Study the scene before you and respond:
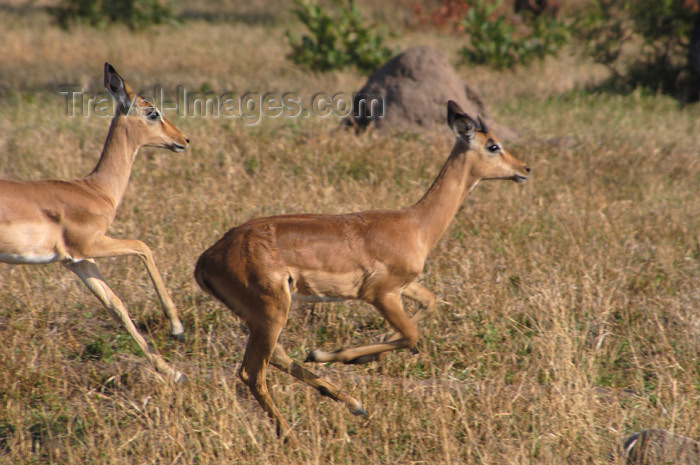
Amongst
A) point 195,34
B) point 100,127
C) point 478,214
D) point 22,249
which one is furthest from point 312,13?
point 22,249

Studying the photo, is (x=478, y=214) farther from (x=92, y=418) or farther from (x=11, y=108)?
(x=11, y=108)

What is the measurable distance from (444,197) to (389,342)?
0.86 m

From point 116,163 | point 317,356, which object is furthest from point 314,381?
point 116,163

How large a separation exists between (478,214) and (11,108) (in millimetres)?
6470

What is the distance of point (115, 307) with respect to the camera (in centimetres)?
438

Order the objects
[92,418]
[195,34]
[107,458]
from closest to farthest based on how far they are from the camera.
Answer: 1. [107,458]
2. [92,418]
3. [195,34]

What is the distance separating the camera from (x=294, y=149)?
7.84m

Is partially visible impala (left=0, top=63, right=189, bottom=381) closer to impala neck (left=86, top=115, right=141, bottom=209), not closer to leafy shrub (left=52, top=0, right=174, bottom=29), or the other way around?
impala neck (left=86, top=115, right=141, bottom=209)

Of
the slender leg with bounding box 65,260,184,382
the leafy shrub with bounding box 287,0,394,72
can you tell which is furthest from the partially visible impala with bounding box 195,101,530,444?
the leafy shrub with bounding box 287,0,394,72

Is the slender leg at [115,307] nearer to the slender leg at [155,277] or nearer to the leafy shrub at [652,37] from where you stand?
the slender leg at [155,277]

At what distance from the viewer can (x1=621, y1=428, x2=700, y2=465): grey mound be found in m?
3.29

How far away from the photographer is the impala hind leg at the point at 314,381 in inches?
153

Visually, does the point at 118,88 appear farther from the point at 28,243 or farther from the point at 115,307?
the point at 115,307

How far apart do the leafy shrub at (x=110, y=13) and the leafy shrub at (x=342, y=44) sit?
5.20 metres
